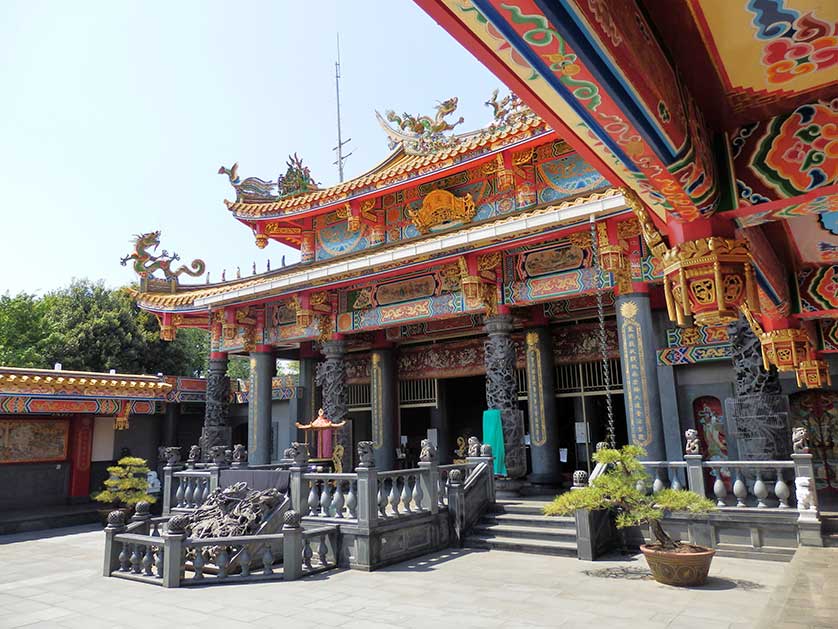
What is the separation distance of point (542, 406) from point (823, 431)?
512 centimetres

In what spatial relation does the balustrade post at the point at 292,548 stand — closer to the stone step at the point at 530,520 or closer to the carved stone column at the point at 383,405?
the stone step at the point at 530,520

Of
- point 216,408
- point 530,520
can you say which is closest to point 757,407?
point 530,520

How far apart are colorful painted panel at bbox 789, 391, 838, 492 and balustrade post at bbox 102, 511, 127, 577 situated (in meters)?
11.7

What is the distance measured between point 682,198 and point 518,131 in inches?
324

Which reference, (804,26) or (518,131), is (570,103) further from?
(518,131)

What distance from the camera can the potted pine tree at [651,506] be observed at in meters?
6.50

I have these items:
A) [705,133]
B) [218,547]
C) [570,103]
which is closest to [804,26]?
[705,133]

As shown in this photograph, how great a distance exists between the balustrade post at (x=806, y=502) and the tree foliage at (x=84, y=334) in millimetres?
26205

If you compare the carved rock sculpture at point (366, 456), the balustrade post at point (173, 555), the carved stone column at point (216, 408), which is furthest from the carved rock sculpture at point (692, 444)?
the carved stone column at point (216, 408)

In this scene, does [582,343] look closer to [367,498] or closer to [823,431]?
[823,431]

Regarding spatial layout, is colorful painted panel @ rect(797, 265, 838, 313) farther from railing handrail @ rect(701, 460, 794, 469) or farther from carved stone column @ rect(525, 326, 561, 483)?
carved stone column @ rect(525, 326, 561, 483)

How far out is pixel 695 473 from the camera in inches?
319

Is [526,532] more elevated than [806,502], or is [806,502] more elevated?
[806,502]

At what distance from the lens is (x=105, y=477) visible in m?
18.0
